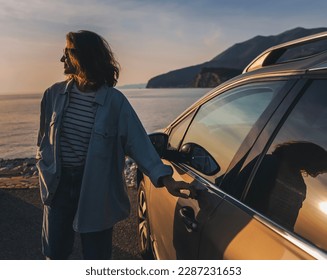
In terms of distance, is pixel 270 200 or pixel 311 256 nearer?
pixel 311 256

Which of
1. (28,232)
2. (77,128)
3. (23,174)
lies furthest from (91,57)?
(23,174)

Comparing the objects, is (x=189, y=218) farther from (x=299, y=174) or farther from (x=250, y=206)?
(x=299, y=174)

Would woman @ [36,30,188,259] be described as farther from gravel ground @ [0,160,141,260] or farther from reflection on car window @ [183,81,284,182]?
gravel ground @ [0,160,141,260]

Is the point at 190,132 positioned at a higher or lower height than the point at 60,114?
lower

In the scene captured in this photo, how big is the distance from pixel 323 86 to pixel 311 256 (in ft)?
2.25

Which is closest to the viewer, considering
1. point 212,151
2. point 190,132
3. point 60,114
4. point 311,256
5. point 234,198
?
point 311,256

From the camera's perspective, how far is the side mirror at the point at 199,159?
2.22 m

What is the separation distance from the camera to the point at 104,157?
7.19 feet

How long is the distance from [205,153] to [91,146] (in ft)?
2.17

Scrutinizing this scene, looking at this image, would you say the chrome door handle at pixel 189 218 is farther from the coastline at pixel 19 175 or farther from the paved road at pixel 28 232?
the coastline at pixel 19 175

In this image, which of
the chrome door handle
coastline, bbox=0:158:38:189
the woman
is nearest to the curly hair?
the woman
